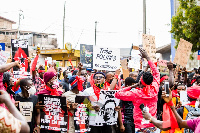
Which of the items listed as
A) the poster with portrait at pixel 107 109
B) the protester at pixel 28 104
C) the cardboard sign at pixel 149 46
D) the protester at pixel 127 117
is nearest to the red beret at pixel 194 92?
the poster with portrait at pixel 107 109

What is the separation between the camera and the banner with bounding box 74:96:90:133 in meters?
5.36

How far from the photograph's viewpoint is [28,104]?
521 centimetres

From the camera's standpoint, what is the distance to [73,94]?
5.52 metres

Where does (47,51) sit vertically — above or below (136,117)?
above

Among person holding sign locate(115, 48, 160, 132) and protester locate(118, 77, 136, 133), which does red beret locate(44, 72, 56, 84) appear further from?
protester locate(118, 77, 136, 133)

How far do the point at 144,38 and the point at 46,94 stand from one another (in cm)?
409

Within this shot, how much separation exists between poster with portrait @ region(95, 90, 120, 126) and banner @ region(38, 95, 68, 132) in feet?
2.43

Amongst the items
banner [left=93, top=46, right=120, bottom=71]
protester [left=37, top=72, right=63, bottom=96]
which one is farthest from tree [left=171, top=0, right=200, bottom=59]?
protester [left=37, top=72, right=63, bottom=96]

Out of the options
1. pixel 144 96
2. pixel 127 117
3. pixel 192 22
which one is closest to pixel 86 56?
pixel 127 117

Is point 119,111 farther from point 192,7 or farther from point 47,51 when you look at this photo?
point 47,51

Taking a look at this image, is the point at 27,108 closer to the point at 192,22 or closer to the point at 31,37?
the point at 192,22

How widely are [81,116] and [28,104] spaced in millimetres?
1114

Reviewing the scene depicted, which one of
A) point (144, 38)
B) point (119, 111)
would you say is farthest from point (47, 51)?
point (119, 111)

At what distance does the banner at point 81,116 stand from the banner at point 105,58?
6.25 feet
